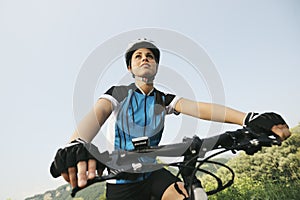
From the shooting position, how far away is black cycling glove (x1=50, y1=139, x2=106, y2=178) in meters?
0.84

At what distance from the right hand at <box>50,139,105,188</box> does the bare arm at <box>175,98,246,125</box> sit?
22.4 inches

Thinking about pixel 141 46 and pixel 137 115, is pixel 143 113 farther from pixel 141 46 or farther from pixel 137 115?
pixel 141 46

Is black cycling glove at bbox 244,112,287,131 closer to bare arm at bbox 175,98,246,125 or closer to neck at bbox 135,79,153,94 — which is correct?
bare arm at bbox 175,98,246,125

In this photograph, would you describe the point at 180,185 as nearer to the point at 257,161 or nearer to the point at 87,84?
the point at 87,84

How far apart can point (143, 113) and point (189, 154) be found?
1.73ft

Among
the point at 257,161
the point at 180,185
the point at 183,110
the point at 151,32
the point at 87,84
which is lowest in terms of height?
the point at 257,161

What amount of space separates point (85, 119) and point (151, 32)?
0.37m

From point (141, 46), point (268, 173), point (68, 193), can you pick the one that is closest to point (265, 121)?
point (141, 46)

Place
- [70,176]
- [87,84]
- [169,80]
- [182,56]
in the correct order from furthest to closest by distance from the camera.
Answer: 1. [169,80]
2. [182,56]
3. [87,84]
4. [70,176]

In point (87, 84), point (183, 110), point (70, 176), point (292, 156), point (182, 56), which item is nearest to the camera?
point (70, 176)

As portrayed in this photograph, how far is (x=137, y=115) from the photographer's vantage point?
1483 millimetres

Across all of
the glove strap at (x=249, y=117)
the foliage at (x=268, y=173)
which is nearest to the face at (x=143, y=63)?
the glove strap at (x=249, y=117)

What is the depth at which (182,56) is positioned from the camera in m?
1.12

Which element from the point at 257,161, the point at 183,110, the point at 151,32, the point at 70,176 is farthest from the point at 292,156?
the point at 70,176
